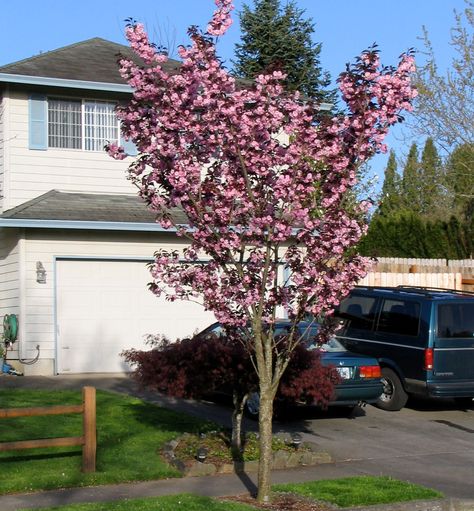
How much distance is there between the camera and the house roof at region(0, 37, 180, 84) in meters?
19.9

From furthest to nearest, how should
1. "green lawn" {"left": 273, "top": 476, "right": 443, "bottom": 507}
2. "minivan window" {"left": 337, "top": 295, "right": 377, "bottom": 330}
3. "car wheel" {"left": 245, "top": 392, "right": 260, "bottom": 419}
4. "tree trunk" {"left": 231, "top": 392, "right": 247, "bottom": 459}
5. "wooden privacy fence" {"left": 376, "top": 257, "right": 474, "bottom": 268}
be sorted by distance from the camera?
"wooden privacy fence" {"left": 376, "top": 257, "right": 474, "bottom": 268} → "minivan window" {"left": 337, "top": 295, "right": 377, "bottom": 330} → "car wheel" {"left": 245, "top": 392, "right": 260, "bottom": 419} → "tree trunk" {"left": 231, "top": 392, "right": 247, "bottom": 459} → "green lawn" {"left": 273, "top": 476, "right": 443, "bottom": 507}

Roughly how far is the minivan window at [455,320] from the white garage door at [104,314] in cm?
610

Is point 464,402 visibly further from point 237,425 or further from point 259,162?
point 259,162

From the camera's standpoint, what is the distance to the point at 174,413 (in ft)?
47.3

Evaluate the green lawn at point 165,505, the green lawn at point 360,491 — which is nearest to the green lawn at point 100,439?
the green lawn at point 165,505

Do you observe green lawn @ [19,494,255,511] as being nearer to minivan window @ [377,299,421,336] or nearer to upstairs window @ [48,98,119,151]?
minivan window @ [377,299,421,336]

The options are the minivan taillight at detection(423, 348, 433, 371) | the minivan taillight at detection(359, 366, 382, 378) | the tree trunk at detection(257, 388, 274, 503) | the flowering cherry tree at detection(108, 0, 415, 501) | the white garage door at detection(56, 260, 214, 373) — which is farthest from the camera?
the white garage door at detection(56, 260, 214, 373)

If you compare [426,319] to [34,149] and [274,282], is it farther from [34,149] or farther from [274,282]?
[34,149]

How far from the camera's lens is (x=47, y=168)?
65.5 feet

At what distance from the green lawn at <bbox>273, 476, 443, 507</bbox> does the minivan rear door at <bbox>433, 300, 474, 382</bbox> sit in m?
4.74

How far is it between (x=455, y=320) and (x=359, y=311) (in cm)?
196

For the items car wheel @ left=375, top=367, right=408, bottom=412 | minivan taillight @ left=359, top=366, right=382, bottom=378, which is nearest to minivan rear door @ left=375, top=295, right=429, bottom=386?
car wheel @ left=375, top=367, right=408, bottom=412

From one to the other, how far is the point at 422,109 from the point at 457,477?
54.8 ft

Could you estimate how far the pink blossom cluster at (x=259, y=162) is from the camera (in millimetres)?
9031
